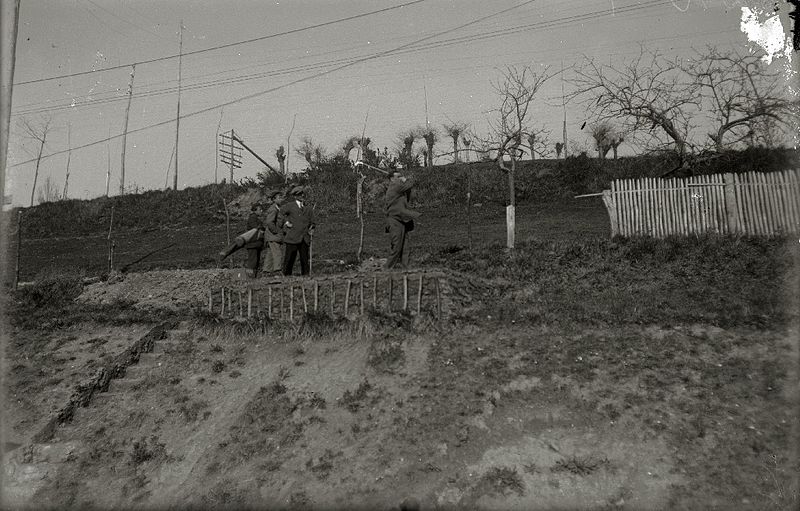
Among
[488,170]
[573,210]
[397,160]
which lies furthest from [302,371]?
[397,160]

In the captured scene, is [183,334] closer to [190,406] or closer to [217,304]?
[217,304]

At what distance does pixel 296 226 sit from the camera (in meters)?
11.1

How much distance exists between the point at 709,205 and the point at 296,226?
9.32 metres

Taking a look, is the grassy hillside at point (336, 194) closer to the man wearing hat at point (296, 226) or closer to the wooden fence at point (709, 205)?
the wooden fence at point (709, 205)

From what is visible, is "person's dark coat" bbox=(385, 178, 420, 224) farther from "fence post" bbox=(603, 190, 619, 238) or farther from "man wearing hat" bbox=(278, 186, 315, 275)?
"fence post" bbox=(603, 190, 619, 238)

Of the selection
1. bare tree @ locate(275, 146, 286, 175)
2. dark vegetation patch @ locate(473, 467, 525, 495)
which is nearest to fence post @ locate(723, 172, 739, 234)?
dark vegetation patch @ locate(473, 467, 525, 495)

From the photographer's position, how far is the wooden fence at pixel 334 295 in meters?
9.57

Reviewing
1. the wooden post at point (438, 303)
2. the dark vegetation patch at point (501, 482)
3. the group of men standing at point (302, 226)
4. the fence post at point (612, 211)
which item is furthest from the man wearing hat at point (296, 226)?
the fence post at point (612, 211)

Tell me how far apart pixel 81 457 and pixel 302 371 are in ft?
10.4

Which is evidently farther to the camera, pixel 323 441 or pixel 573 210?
pixel 573 210

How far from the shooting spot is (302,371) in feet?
29.1

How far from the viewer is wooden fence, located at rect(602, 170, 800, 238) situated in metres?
12.5

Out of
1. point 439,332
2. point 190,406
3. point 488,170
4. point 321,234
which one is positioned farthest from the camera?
point 488,170

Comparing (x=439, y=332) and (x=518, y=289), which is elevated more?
(x=518, y=289)
